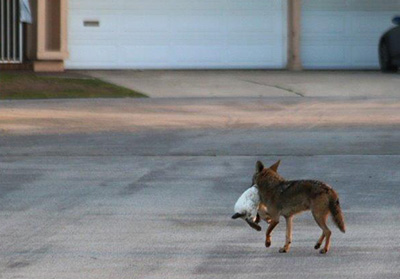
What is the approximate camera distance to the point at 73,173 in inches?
488

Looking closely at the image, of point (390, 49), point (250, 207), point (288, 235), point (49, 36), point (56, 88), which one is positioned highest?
point (49, 36)

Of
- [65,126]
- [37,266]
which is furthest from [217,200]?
[65,126]

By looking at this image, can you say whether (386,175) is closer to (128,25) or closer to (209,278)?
(209,278)

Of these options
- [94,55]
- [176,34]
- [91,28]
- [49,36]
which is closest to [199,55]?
[176,34]

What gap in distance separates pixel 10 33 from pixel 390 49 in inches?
319

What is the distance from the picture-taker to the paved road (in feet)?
26.8

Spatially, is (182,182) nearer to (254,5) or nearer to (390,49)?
(390,49)

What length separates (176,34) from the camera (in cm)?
2467

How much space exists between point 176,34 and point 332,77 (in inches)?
145

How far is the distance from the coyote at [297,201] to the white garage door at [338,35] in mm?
16837

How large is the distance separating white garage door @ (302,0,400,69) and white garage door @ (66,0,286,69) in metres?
0.62

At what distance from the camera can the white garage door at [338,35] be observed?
2530cm

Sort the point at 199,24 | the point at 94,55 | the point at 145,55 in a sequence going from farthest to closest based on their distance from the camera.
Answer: the point at 199,24
the point at 145,55
the point at 94,55

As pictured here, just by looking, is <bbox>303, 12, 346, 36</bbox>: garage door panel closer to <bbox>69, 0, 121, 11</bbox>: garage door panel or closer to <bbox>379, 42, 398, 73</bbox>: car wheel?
<bbox>379, 42, 398, 73</bbox>: car wheel
